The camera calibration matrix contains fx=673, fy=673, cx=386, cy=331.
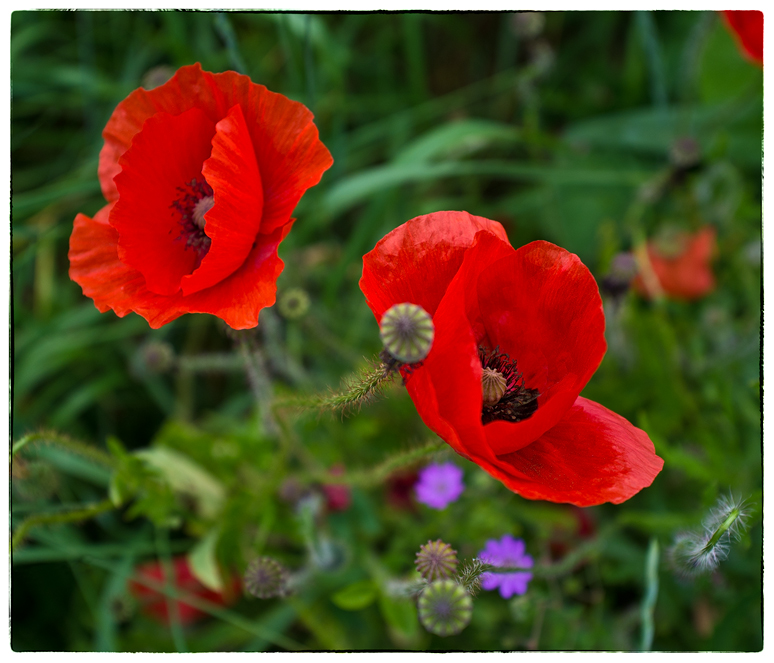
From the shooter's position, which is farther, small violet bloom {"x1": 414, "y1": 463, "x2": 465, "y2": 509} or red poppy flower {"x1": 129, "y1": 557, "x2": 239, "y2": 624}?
red poppy flower {"x1": 129, "y1": 557, "x2": 239, "y2": 624}

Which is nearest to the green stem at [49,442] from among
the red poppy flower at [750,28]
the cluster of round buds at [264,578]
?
the cluster of round buds at [264,578]

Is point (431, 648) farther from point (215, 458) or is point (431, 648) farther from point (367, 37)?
point (367, 37)

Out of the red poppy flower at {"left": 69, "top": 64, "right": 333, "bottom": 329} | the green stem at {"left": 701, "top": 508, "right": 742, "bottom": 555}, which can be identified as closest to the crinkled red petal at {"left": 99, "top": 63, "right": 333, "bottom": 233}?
the red poppy flower at {"left": 69, "top": 64, "right": 333, "bottom": 329}

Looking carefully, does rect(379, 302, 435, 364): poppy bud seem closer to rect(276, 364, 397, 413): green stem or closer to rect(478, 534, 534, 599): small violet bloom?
rect(276, 364, 397, 413): green stem

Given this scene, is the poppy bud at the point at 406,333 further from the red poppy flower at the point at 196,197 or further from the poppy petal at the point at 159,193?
the poppy petal at the point at 159,193

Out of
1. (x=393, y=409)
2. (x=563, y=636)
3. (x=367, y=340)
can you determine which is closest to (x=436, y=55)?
(x=367, y=340)
